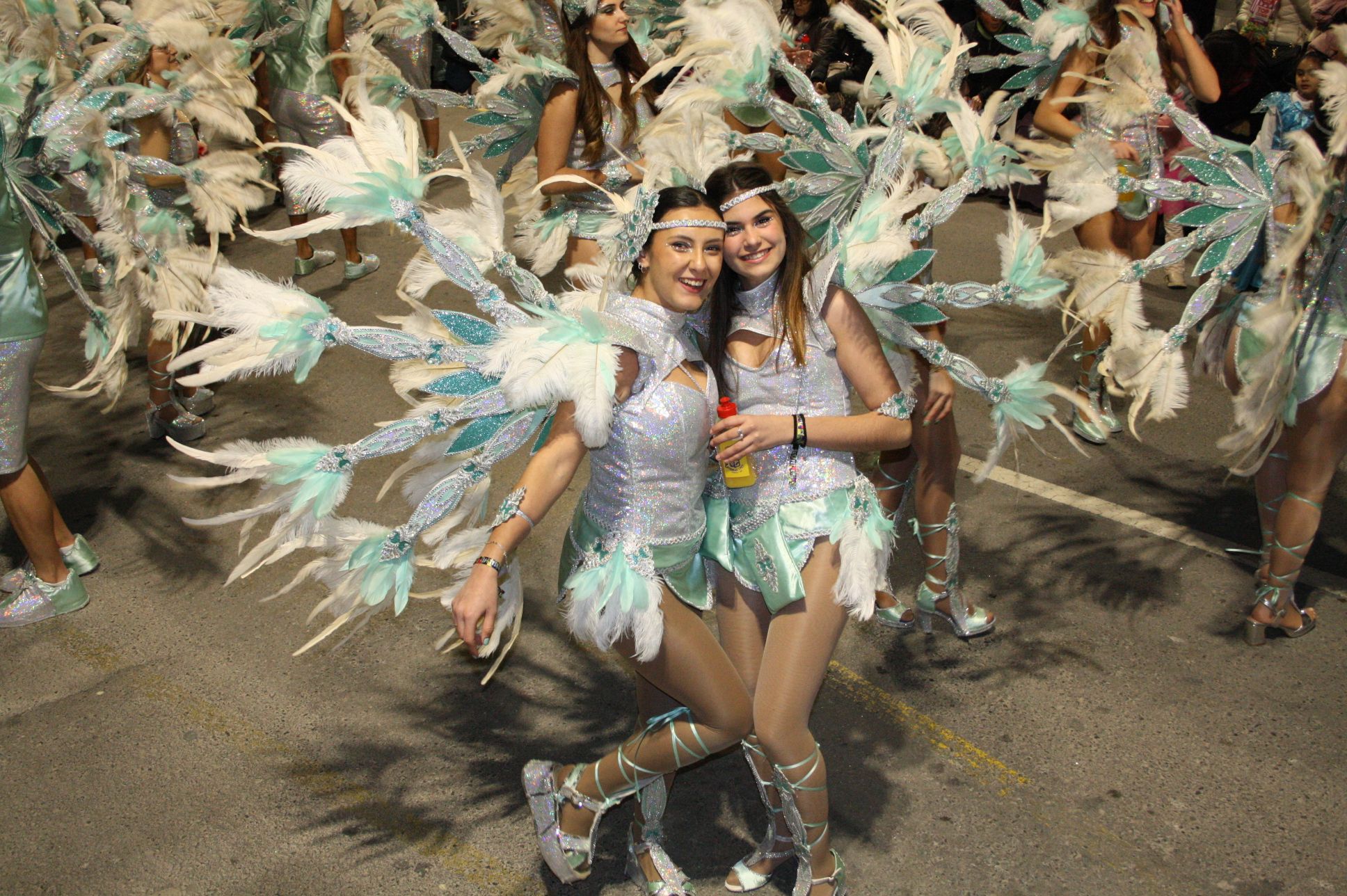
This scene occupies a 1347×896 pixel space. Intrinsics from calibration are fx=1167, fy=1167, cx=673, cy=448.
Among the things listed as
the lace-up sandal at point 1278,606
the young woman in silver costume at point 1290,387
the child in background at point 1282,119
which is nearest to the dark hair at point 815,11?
the child in background at point 1282,119

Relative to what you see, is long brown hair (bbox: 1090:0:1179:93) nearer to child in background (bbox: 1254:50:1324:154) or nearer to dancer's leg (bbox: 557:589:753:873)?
child in background (bbox: 1254:50:1324:154)

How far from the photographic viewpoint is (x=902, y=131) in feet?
11.4

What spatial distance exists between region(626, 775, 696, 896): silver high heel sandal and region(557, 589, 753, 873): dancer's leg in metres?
0.15

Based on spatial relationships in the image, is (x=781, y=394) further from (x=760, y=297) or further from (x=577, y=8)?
(x=577, y=8)

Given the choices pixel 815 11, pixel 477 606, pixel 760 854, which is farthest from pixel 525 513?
pixel 815 11

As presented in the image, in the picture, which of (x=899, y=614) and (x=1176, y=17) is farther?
(x=1176, y=17)

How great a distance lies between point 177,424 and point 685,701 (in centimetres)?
424

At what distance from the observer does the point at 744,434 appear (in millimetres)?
3139

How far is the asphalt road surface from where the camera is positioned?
356cm

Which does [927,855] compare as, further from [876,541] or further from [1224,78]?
[1224,78]

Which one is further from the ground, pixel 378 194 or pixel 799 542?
pixel 378 194

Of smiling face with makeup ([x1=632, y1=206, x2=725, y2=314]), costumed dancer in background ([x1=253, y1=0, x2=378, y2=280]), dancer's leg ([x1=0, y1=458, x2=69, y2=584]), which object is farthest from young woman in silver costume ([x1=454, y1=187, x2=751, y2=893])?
costumed dancer in background ([x1=253, y1=0, x2=378, y2=280])

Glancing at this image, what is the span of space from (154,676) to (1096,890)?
3456 millimetres

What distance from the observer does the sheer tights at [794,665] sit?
3.13 meters
